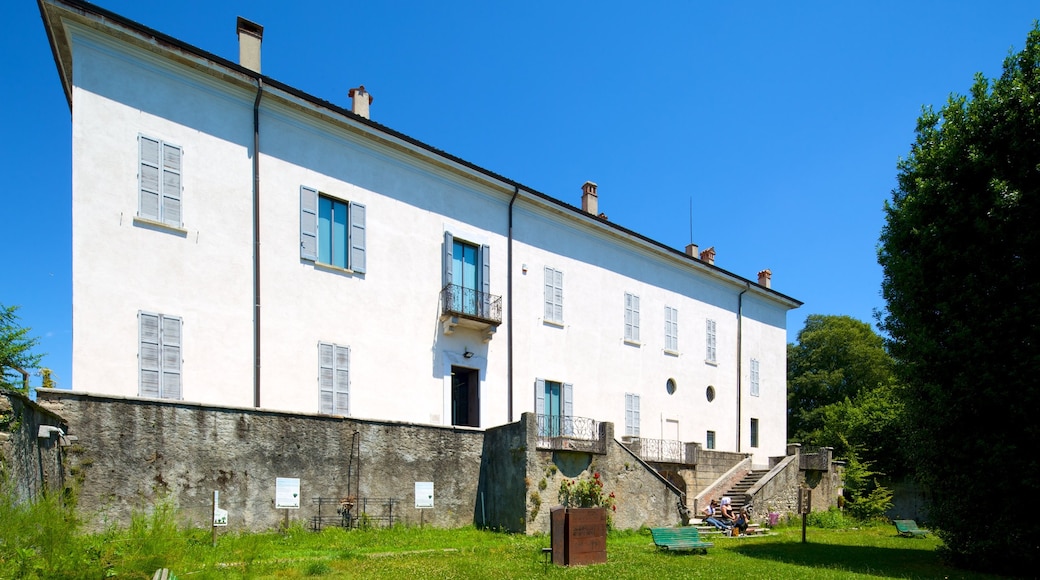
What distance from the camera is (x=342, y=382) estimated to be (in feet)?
58.2

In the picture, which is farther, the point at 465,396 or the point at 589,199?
the point at 589,199

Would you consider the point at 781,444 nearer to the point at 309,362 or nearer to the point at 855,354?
the point at 855,354

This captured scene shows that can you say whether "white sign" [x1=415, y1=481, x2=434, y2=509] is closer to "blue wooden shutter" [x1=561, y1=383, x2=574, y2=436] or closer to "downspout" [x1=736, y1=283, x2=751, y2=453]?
"blue wooden shutter" [x1=561, y1=383, x2=574, y2=436]

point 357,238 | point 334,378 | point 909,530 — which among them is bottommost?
point 909,530

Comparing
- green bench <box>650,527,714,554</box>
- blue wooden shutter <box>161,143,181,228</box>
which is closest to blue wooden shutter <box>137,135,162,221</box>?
blue wooden shutter <box>161,143,181,228</box>

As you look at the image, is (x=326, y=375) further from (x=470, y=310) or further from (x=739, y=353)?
(x=739, y=353)

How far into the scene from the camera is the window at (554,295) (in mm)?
23391

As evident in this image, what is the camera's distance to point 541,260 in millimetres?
23422

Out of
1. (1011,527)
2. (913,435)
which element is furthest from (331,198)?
(1011,527)

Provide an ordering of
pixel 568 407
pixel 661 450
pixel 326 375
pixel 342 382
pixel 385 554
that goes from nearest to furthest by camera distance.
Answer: pixel 385 554
pixel 326 375
pixel 342 382
pixel 568 407
pixel 661 450

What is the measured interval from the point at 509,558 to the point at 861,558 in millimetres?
8129

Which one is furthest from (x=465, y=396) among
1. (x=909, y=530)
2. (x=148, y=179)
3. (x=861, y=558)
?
(x=909, y=530)

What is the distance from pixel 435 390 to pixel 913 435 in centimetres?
1212

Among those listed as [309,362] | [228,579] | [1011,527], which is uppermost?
[309,362]
